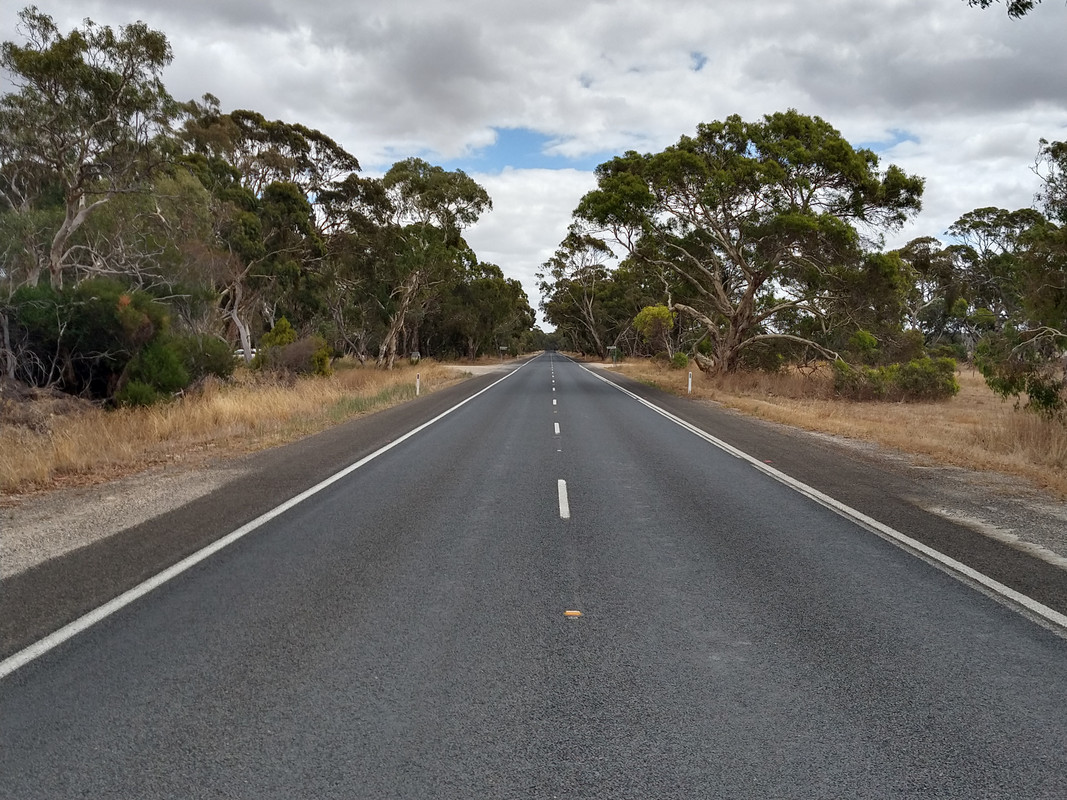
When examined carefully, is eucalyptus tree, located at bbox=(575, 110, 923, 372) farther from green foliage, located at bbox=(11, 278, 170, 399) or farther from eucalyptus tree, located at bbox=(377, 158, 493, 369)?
green foliage, located at bbox=(11, 278, 170, 399)

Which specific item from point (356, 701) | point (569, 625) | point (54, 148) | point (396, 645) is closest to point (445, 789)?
point (356, 701)

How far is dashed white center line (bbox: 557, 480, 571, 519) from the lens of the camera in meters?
8.22

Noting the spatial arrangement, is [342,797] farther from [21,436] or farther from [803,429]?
[803,429]

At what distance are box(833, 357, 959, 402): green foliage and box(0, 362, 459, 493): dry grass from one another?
1868 cm

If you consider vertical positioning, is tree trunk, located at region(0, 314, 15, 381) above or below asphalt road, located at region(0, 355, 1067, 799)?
above

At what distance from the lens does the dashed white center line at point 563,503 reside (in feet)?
27.0

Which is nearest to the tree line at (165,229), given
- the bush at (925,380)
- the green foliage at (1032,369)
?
the green foliage at (1032,369)

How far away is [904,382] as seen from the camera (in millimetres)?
31000

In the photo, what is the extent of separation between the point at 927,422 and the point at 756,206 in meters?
11.9

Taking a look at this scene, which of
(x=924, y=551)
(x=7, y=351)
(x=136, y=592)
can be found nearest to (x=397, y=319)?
(x=7, y=351)

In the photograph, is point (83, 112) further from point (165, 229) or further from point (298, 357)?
point (298, 357)

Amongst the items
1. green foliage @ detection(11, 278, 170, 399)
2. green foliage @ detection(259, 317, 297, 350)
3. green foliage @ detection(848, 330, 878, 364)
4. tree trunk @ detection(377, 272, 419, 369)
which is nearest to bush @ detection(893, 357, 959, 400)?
green foliage @ detection(848, 330, 878, 364)

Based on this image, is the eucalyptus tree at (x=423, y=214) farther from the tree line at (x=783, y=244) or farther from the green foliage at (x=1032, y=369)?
the green foliage at (x=1032, y=369)

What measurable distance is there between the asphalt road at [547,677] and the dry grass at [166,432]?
16.7 ft
